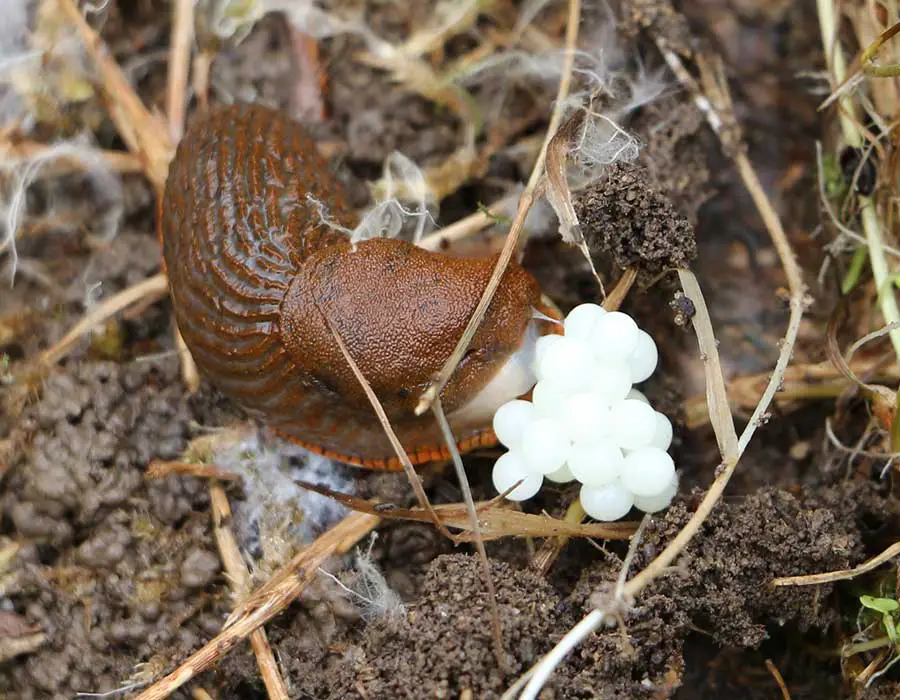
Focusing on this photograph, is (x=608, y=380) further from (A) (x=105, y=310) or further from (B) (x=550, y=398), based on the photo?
(A) (x=105, y=310)

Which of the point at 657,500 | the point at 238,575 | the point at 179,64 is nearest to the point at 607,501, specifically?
the point at 657,500

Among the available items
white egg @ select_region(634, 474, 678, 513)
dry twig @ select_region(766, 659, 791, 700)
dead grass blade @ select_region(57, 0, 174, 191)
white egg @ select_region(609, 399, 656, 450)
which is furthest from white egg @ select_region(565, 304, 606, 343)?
dead grass blade @ select_region(57, 0, 174, 191)

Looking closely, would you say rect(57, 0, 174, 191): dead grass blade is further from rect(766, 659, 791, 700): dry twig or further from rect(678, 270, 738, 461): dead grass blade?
rect(766, 659, 791, 700): dry twig

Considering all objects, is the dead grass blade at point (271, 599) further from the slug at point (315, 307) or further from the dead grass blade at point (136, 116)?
the dead grass blade at point (136, 116)

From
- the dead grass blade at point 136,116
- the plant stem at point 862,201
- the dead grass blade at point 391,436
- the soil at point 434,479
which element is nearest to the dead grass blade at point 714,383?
the soil at point 434,479

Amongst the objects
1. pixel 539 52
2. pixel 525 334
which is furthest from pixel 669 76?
pixel 525 334
